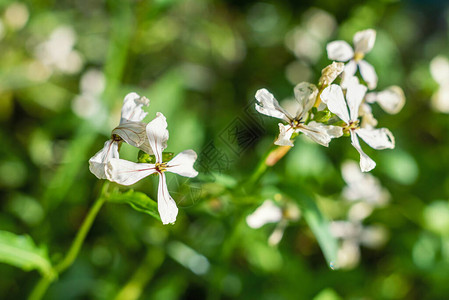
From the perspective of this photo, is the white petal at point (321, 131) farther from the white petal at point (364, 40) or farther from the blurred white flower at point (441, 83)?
the blurred white flower at point (441, 83)

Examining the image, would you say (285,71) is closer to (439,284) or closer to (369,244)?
(369,244)

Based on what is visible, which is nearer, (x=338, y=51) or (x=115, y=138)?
(x=115, y=138)

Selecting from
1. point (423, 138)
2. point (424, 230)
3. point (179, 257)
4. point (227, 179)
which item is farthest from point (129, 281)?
point (423, 138)

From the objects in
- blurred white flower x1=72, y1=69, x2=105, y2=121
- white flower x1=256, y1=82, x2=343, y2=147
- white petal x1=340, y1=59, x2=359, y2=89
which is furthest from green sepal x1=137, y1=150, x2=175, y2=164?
blurred white flower x1=72, y1=69, x2=105, y2=121

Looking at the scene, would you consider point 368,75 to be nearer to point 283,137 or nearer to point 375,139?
point 375,139

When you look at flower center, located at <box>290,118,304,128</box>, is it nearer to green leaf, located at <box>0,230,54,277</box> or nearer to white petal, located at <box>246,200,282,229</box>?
white petal, located at <box>246,200,282,229</box>

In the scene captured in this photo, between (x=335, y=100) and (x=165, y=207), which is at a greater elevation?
(x=335, y=100)

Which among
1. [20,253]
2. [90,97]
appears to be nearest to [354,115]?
[20,253]

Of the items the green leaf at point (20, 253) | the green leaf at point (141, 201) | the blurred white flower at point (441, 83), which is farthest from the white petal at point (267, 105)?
the blurred white flower at point (441, 83)
